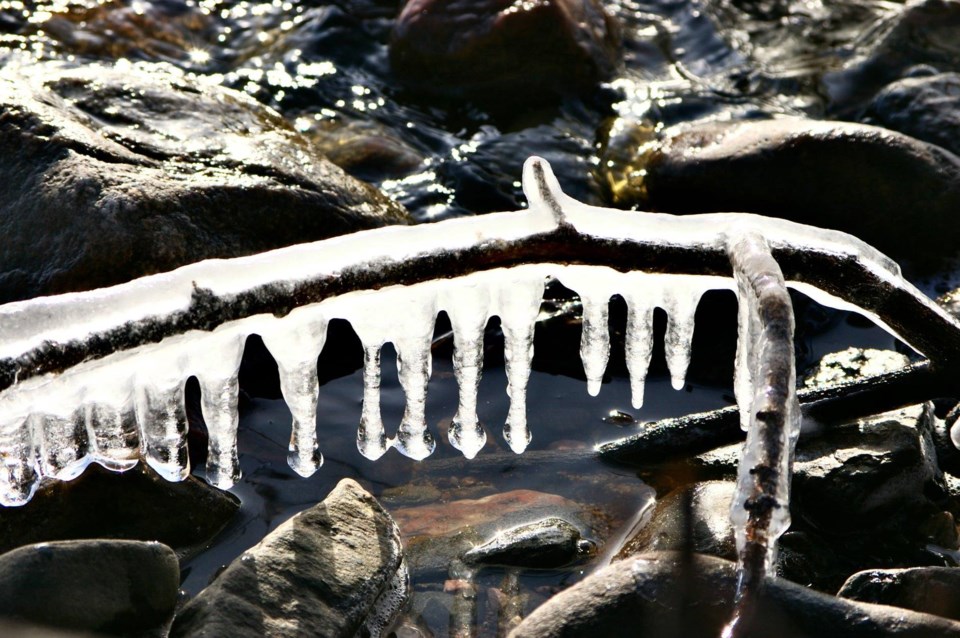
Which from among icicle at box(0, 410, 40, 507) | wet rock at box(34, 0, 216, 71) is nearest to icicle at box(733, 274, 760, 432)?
icicle at box(0, 410, 40, 507)

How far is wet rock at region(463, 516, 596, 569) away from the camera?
3299 millimetres

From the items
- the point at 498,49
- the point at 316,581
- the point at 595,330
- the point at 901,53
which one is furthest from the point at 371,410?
the point at 901,53

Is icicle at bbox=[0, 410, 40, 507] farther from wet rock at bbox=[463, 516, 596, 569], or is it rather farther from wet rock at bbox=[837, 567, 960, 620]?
wet rock at bbox=[837, 567, 960, 620]

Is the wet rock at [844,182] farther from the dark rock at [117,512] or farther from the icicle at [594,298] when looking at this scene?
the dark rock at [117,512]

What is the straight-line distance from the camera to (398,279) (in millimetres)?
3086

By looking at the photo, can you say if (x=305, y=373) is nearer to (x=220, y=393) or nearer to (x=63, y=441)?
(x=220, y=393)

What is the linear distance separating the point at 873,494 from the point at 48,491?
2648 mm

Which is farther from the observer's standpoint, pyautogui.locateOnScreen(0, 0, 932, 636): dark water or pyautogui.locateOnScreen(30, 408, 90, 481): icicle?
pyautogui.locateOnScreen(0, 0, 932, 636): dark water

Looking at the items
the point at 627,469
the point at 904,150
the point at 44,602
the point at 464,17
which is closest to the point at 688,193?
the point at 904,150

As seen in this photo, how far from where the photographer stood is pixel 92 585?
105 inches

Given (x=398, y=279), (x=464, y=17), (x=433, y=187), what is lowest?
(x=433, y=187)

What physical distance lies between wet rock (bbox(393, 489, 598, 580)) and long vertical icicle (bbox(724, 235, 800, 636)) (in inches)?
37.9

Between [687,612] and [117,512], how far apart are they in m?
1.80

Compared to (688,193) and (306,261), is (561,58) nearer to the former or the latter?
(688,193)
